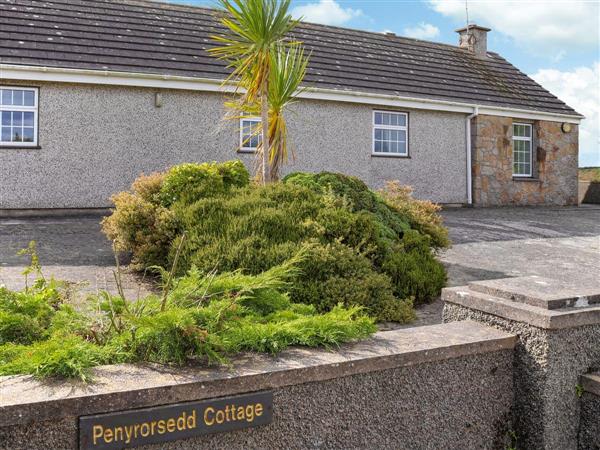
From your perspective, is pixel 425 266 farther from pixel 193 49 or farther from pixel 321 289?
pixel 193 49

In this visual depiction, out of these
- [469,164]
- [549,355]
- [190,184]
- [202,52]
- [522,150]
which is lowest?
[549,355]

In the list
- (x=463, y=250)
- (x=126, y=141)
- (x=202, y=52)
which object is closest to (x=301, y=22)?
(x=202, y=52)

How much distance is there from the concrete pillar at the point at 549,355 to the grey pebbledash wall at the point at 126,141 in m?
8.61

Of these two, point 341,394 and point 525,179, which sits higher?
point 525,179

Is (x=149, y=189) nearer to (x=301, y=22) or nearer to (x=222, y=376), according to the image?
(x=222, y=376)

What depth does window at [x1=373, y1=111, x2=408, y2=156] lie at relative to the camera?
15.1 metres

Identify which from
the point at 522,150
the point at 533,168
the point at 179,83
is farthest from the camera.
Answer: the point at 533,168

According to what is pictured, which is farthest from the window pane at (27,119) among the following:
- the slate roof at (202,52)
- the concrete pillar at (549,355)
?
the concrete pillar at (549,355)

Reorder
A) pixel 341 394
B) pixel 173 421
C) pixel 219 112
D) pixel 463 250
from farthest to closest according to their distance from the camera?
pixel 219 112
pixel 463 250
pixel 341 394
pixel 173 421

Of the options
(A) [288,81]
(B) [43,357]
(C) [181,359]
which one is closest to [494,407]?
(C) [181,359]

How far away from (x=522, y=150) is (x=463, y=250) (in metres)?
9.90

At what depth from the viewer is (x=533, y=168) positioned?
1805 centimetres

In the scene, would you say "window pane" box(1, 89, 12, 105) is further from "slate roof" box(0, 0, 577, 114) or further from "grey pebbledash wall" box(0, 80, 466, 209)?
"slate roof" box(0, 0, 577, 114)

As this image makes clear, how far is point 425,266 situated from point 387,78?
34.9ft
